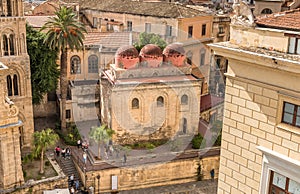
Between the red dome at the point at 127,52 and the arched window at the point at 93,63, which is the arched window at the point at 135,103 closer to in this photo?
the red dome at the point at 127,52

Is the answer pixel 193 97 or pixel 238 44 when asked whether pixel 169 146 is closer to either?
pixel 193 97

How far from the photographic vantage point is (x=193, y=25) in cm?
4628

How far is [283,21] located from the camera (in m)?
9.70

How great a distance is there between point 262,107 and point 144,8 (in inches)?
1579

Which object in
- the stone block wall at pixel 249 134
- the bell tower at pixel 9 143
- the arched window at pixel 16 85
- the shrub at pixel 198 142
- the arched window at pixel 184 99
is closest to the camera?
the stone block wall at pixel 249 134

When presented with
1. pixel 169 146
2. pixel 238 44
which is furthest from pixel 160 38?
pixel 238 44

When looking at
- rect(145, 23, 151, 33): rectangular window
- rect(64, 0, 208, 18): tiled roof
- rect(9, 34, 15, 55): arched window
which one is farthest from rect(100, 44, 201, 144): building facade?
rect(145, 23, 151, 33): rectangular window

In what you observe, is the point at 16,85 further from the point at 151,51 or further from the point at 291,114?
the point at 291,114

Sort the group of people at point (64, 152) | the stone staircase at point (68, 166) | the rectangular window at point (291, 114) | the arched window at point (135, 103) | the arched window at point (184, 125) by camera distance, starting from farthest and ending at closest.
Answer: the arched window at point (184, 125) < the arched window at point (135, 103) < the group of people at point (64, 152) < the stone staircase at point (68, 166) < the rectangular window at point (291, 114)

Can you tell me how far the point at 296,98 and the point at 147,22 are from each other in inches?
1538

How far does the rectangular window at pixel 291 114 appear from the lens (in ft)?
29.9

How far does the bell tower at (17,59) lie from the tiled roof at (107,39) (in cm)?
950

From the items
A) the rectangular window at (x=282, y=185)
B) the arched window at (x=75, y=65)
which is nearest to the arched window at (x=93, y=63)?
the arched window at (x=75, y=65)

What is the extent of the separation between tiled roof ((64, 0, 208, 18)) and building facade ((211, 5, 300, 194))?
115ft
